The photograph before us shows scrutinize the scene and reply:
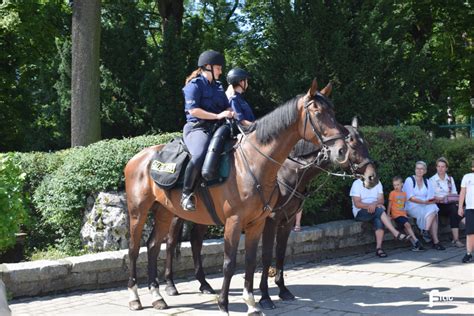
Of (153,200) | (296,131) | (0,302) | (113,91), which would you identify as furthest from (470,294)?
(113,91)

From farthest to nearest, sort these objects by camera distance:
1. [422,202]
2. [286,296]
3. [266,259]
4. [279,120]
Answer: [422,202], [286,296], [266,259], [279,120]

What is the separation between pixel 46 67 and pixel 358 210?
9.38m

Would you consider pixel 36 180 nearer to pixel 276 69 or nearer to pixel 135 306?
pixel 135 306

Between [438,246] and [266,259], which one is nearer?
[266,259]

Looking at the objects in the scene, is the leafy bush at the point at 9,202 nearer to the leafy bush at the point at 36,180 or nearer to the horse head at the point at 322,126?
the leafy bush at the point at 36,180

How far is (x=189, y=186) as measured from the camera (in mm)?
6391

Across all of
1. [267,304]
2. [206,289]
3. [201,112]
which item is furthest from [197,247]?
[201,112]

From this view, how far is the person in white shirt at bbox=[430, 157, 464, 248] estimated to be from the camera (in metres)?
11.0

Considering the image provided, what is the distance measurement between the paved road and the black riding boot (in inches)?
50.1

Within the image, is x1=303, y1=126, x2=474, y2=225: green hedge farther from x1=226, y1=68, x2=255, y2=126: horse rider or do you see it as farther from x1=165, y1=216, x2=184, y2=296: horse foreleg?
x1=165, y1=216, x2=184, y2=296: horse foreleg

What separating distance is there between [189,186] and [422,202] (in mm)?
6015

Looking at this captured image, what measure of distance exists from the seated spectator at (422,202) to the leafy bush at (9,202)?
22.7 ft

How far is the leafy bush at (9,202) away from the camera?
760cm

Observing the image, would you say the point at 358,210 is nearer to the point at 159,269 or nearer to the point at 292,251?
the point at 292,251
